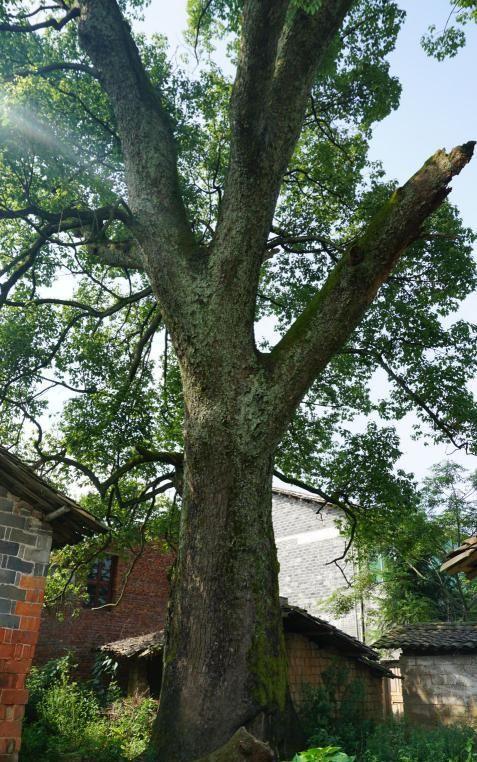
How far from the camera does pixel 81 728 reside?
31.7 ft

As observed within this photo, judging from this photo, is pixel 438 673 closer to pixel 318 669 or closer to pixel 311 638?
pixel 318 669

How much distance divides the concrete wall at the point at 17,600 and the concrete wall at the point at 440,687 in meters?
12.7

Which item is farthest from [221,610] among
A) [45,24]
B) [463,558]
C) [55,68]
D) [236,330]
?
[45,24]

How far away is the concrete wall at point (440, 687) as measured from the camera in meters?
15.4

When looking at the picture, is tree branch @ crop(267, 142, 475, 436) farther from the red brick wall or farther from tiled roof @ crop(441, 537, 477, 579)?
the red brick wall

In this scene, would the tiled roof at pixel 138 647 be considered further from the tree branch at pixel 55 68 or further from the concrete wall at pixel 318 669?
the tree branch at pixel 55 68

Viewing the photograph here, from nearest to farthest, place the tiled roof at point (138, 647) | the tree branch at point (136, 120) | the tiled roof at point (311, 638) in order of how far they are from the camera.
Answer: the tree branch at point (136, 120)
the tiled roof at point (311, 638)
the tiled roof at point (138, 647)

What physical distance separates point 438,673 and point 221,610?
1288 centimetres

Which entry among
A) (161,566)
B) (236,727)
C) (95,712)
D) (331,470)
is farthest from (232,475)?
(161,566)

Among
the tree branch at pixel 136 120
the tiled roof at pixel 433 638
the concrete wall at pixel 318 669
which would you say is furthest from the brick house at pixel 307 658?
the tree branch at pixel 136 120

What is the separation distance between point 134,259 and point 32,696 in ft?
29.2

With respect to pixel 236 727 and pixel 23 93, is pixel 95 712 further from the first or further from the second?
pixel 23 93

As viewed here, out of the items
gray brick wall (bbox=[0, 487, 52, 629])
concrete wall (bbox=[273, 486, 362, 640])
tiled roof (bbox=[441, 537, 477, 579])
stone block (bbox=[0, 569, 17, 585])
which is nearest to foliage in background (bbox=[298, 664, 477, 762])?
tiled roof (bbox=[441, 537, 477, 579])

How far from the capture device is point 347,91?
36.7ft
